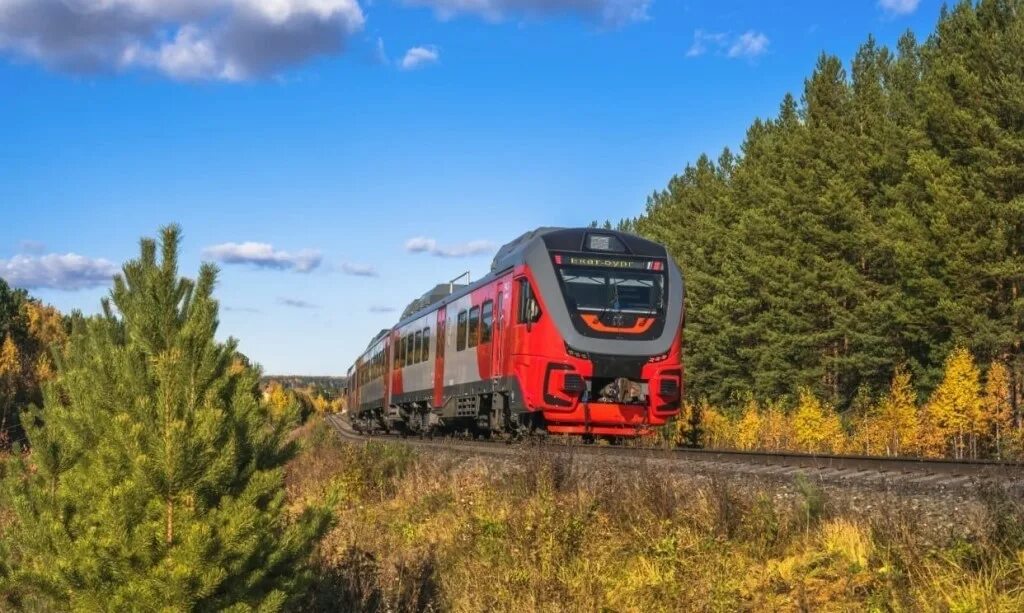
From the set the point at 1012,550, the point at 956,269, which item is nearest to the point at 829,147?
the point at 956,269

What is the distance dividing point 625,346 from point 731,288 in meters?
33.1

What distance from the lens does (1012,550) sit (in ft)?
19.0

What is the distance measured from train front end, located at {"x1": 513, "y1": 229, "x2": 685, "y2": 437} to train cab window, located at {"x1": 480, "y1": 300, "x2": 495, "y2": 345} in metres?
1.69

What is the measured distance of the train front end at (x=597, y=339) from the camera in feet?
53.4

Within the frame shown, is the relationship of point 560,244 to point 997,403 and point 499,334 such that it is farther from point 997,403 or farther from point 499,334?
point 997,403

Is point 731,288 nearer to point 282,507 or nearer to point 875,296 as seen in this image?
point 875,296

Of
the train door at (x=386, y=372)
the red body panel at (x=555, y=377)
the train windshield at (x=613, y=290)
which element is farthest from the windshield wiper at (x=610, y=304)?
the train door at (x=386, y=372)

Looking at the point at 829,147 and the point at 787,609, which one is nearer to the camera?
the point at 787,609

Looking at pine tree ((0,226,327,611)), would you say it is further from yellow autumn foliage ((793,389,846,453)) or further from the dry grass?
yellow autumn foliage ((793,389,846,453))

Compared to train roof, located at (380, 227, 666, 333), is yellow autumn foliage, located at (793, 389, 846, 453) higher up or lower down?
lower down

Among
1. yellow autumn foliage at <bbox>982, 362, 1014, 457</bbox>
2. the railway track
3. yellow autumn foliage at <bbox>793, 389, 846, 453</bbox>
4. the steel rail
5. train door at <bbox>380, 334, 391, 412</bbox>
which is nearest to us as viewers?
the railway track

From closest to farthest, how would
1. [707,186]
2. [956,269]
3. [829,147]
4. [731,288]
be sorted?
1. [956,269]
2. [829,147]
3. [731,288]
4. [707,186]

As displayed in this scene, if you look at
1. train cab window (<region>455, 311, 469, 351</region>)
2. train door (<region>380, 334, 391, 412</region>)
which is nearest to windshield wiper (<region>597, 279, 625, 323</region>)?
train cab window (<region>455, 311, 469, 351</region>)

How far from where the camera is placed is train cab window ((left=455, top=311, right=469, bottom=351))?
20406mm
